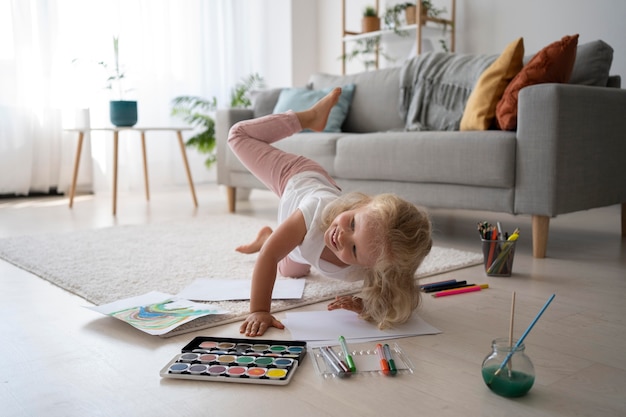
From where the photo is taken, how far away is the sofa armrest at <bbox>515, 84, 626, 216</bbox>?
2180 mm

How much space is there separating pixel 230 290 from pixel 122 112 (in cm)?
238

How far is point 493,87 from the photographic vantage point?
2646 mm

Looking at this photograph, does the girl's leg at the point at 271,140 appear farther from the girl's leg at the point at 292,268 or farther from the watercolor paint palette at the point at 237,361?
the watercolor paint palette at the point at 237,361

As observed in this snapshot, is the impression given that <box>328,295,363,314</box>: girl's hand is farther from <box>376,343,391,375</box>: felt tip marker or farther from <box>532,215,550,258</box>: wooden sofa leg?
<box>532,215,550,258</box>: wooden sofa leg

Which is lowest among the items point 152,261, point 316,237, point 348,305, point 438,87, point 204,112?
point 152,261

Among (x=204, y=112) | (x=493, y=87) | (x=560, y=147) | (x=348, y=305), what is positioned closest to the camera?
(x=348, y=305)

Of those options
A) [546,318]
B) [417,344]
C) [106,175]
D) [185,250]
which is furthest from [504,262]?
[106,175]

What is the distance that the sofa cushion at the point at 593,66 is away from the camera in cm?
255

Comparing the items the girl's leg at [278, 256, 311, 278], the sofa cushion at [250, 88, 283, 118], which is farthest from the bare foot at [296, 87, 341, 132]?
the sofa cushion at [250, 88, 283, 118]

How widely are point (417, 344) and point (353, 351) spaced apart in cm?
16

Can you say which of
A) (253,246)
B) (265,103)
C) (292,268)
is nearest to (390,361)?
(292,268)

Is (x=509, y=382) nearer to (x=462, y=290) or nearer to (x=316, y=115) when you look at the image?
(x=462, y=290)

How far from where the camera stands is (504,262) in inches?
77.9

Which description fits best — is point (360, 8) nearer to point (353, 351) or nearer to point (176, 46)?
point (176, 46)
